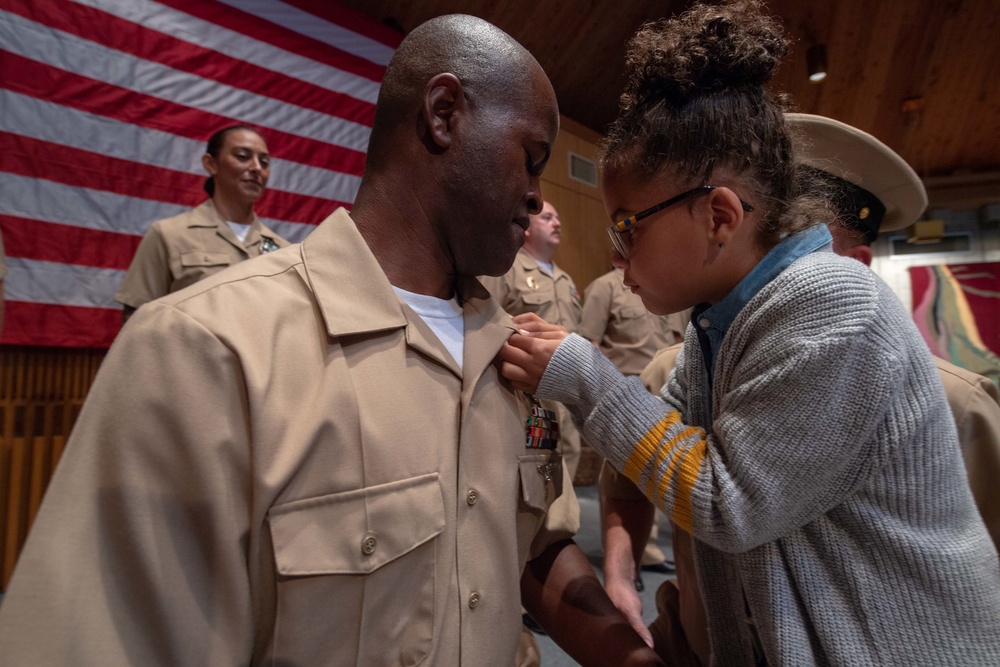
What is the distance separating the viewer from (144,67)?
120 inches

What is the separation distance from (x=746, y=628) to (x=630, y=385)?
395 millimetres

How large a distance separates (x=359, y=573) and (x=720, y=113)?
0.82 m

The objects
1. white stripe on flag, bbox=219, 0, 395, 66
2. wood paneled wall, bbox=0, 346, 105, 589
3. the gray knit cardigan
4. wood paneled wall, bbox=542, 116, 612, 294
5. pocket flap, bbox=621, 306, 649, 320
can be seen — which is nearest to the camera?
the gray knit cardigan

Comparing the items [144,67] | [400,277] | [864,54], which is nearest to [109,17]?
[144,67]

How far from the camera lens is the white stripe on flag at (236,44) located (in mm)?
2992

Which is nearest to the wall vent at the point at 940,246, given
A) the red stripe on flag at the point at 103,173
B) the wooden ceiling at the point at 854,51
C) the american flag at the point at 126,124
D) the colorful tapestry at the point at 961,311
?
the colorful tapestry at the point at 961,311

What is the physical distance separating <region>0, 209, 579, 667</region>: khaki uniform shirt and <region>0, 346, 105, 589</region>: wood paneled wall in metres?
2.63

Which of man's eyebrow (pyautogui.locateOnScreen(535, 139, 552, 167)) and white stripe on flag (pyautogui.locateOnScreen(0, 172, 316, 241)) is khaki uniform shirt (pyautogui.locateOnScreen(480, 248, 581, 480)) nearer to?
white stripe on flag (pyautogui.locateOnScreen(0, 172, 316, 241))

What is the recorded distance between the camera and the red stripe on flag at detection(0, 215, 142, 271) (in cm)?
266

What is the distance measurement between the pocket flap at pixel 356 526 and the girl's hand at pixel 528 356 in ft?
0.73

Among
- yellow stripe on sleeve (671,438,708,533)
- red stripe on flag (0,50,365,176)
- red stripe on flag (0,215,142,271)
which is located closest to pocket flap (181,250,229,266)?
red stripe on flag (0,215,142,271)

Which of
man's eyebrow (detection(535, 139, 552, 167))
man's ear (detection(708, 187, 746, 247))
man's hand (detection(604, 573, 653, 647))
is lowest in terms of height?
man's hand (detection(604, 573, 653, 647))

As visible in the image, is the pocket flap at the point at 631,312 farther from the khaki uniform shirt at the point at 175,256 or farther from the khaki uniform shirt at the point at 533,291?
the khaki uniform shirt at the point at 175,256

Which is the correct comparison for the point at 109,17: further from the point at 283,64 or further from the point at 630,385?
the point at 630,385
